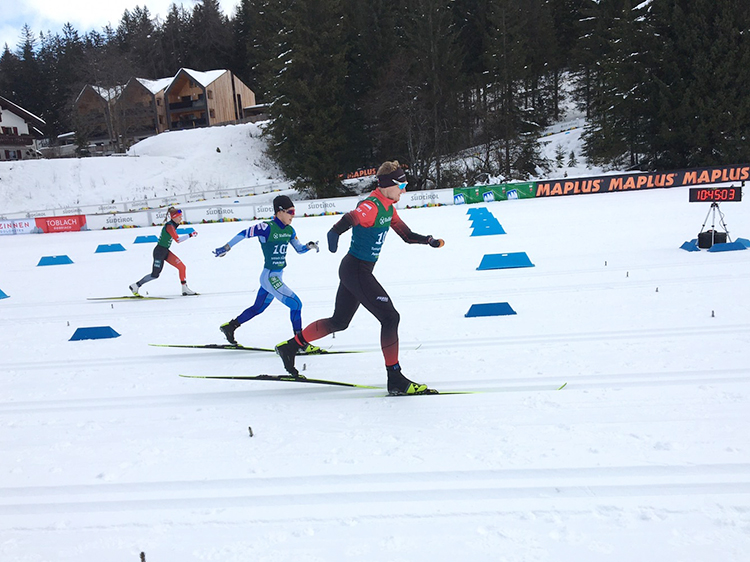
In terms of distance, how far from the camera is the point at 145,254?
57.4ft

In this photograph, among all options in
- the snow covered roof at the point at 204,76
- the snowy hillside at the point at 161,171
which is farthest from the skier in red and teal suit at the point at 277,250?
the snow covered roof at the point at 204,76

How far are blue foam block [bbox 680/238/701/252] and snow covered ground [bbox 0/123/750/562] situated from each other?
5.59ft

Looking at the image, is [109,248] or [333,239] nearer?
[333,239]

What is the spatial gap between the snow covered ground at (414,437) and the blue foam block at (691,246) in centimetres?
207

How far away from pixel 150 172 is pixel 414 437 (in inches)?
1721

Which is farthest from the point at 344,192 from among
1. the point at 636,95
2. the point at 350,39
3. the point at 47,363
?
the point at 47,363

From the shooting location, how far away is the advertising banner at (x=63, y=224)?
86.5 feet

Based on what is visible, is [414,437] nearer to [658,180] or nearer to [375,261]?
[375,261]

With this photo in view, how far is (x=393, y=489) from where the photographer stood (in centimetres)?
348

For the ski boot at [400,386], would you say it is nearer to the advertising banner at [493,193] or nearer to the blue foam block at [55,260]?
the blue foam block at [55,260]

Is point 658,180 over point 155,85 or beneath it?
beneath

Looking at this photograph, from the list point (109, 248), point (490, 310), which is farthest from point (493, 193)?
point (490, 310)

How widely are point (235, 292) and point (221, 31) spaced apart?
66448mm

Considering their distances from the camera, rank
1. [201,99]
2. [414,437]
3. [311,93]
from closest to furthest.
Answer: [414,437]
[311,93]
[201,99]
